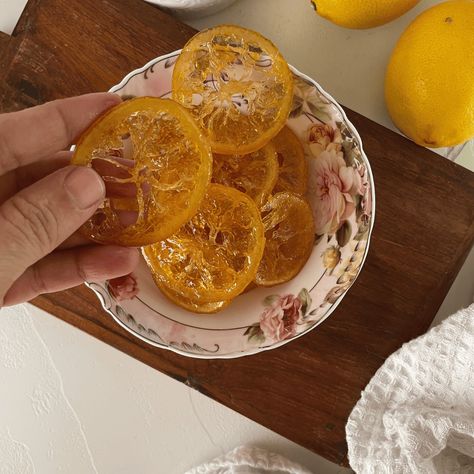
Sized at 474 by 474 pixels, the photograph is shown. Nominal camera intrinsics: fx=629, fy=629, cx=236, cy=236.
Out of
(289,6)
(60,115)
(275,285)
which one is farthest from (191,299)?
(289,6)

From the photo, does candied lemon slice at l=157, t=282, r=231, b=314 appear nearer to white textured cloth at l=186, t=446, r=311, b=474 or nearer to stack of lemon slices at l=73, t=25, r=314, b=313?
stack of lemon slices at l=73, t=25, r=314, b=313

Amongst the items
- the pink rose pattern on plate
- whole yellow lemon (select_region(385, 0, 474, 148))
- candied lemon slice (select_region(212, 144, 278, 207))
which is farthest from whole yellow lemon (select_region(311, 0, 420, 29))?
the pink rose pattern on plate

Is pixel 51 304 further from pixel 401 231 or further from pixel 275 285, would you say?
pixel 401 231

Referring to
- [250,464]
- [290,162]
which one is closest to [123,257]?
[290,162]

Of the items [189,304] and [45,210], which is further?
[189,304]

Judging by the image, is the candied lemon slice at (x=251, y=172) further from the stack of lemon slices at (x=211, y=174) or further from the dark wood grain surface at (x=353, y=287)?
the dark wood grain surface at (x=353, y=287)

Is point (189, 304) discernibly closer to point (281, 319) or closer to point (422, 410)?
point (281, 319)
